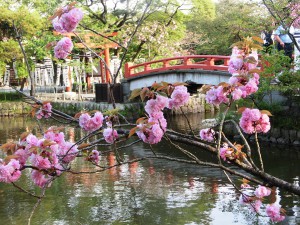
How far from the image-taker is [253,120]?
321 centimetres

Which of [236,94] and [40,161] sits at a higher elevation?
[236,94]

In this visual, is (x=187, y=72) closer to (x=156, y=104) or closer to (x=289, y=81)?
(x=289, y=81)

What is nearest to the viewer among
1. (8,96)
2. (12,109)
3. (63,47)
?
(63,47)

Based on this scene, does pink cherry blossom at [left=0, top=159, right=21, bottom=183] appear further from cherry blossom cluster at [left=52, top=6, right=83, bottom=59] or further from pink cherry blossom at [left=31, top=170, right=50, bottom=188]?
cherry blossom cluster at [left=52, top=6, right=83, bottom=59]

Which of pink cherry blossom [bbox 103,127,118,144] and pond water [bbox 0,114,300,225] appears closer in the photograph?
pink cherry blossom [bbox 103,127,118,144]

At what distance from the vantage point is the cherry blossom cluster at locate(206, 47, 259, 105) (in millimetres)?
3143

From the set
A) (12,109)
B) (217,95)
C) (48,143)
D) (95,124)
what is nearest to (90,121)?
(95,124)

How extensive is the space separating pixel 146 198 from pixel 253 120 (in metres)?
5.22

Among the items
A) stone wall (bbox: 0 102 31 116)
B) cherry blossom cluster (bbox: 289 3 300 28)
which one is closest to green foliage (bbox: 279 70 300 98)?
cherry blossom cluster (bbox: 289 3 300 28)

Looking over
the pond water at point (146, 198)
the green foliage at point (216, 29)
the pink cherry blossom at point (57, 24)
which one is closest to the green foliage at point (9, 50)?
the green foliage at point (216, 29)

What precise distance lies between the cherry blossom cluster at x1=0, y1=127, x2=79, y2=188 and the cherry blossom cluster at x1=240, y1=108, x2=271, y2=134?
1.10 metres

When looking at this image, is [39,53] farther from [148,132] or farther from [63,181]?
[148,132]

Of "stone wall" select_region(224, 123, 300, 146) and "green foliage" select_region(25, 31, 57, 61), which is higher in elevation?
"green foliage" select_region(25, 31, 57, 61)

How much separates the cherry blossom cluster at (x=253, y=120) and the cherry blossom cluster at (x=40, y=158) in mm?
1099
